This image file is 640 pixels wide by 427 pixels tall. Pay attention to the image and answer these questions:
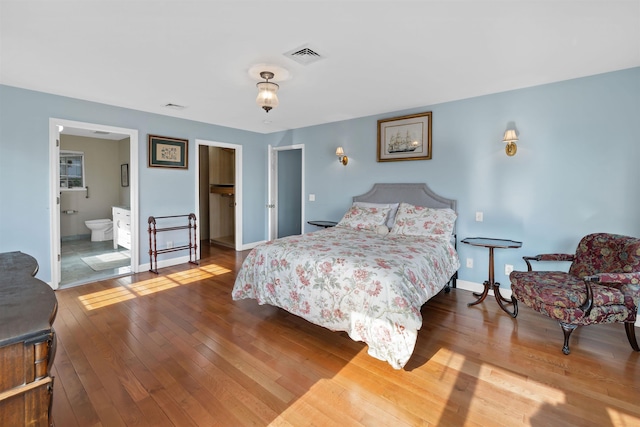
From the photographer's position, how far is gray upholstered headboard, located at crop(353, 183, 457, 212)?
3.93m

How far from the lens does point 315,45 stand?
7.68 feet

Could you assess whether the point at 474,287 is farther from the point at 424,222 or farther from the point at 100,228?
the point at 100,228

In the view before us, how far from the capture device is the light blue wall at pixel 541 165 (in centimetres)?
286

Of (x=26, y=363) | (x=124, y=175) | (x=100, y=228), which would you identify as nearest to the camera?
(x=26, y=363)

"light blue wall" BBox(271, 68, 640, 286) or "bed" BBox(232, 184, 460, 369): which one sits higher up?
"light blue wall" BBox(271, 68, 640, 286)

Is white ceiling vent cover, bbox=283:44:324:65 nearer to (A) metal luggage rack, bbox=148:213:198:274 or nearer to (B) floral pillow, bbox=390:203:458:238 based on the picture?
(B) floral pillow, bbox=390:203:458:238

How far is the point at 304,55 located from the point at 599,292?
294 centimetres

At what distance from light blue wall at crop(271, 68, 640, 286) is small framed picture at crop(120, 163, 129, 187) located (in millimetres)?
5756

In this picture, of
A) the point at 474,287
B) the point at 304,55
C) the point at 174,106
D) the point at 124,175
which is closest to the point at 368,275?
the point at 304,55

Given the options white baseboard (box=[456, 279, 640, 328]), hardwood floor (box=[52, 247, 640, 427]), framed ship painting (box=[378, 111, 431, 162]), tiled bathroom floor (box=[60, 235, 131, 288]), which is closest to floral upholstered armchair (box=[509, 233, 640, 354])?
hardwood floor (box=[52, 247, 640, 427])

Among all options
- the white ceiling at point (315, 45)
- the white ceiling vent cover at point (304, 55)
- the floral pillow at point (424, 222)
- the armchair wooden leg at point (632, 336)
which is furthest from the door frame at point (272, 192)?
the armchair wooden leg at point (632, 336)

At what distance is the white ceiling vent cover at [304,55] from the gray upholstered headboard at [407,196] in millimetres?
2243

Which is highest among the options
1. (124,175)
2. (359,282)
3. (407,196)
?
(124,175)

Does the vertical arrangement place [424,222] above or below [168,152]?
below
